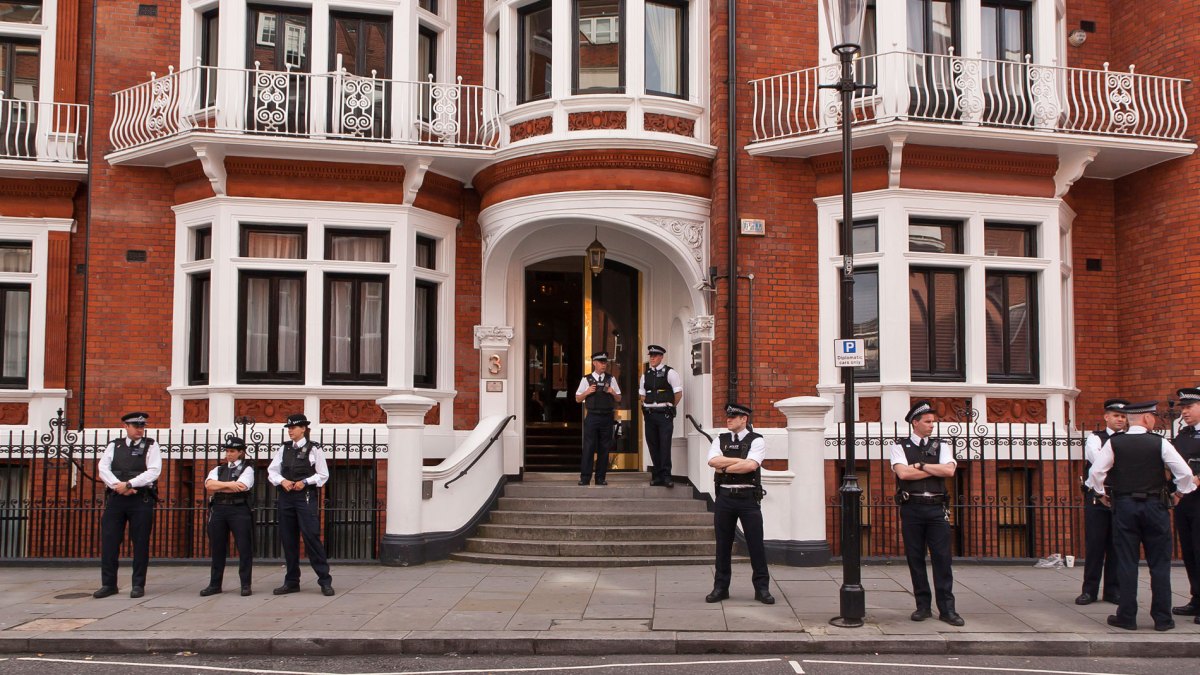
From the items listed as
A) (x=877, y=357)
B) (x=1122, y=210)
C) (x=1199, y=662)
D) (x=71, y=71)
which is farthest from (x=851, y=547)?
(x=71, y=71)

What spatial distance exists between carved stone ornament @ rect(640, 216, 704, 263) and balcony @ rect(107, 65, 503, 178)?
2483 mm

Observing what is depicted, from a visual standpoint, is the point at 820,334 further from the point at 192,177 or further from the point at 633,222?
the point at 192,177

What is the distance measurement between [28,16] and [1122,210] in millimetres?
15838

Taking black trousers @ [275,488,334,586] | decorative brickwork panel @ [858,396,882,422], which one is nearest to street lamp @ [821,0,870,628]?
decorative brickwork panel @ [858,396,882,422]

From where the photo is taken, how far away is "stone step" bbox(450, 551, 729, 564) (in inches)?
490

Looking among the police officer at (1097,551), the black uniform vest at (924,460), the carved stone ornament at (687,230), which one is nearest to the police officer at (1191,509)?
the police officer at (1097,551)

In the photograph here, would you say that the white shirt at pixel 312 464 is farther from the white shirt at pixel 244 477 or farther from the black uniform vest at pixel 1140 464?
the black uniform vest at pixel 1140 464

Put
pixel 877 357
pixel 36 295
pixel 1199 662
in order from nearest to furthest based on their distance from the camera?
pixel 1199 662
pixel 877 357
pixel 36 295

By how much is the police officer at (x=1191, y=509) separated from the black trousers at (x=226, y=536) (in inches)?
342

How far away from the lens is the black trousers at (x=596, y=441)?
14234mm

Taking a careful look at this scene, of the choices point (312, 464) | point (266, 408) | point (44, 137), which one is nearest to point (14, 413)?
point (266, 408)

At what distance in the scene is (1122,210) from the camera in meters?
15.3

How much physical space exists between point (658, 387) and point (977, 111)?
5353mm

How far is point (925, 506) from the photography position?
9.41m
